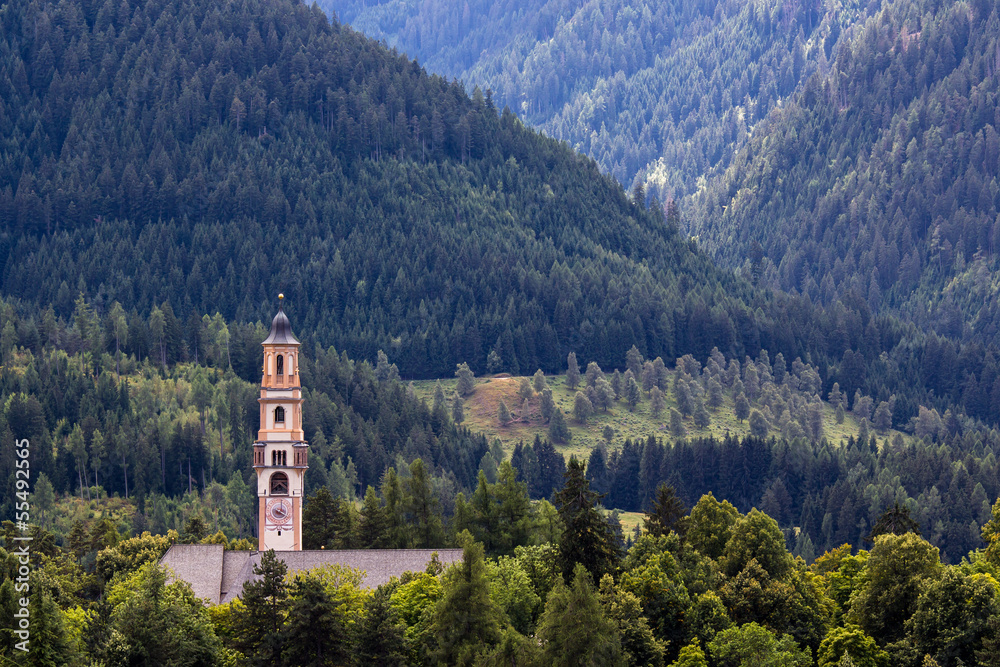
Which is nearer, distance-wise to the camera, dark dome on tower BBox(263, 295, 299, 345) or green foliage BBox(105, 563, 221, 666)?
green foliage BBox(105, 563, 221, 666)

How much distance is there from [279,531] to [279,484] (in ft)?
19.7

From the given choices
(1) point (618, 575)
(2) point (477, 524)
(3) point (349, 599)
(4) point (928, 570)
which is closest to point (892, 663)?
(4) point (928, 570)

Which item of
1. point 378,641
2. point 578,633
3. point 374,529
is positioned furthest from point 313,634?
point 374,529

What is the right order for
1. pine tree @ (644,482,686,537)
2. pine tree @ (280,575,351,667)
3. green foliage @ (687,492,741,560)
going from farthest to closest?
pine tree @ (644,482,686,537)
green foliage @ (687,492,741,560)
pine tree @ (280,575,351,667)

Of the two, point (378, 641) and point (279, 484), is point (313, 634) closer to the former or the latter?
point (378, 641)

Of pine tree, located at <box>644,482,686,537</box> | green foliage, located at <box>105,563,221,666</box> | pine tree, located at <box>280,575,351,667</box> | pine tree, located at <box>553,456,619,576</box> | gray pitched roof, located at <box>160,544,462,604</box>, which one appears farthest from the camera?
pine tree, located at <box>644,482,686,537</box>

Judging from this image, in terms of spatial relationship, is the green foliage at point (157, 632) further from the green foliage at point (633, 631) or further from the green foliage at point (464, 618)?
the green foliage at point (633, 631)

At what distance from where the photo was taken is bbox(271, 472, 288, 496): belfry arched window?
18412 cm

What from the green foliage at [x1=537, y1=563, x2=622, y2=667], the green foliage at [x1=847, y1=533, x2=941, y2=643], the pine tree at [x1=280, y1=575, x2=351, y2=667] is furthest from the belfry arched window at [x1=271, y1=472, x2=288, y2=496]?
the green foliage at [x1=847, y1=533, x2=941, y2=643]

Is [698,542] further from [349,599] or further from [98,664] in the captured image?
[98,664]

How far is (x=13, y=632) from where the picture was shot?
12394 cm

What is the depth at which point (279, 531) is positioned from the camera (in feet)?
593

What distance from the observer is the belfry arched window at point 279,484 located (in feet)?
604

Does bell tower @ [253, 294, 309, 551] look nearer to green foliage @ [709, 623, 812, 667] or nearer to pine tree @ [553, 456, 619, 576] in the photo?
pine tree @ [553, 456, 619, 576]
